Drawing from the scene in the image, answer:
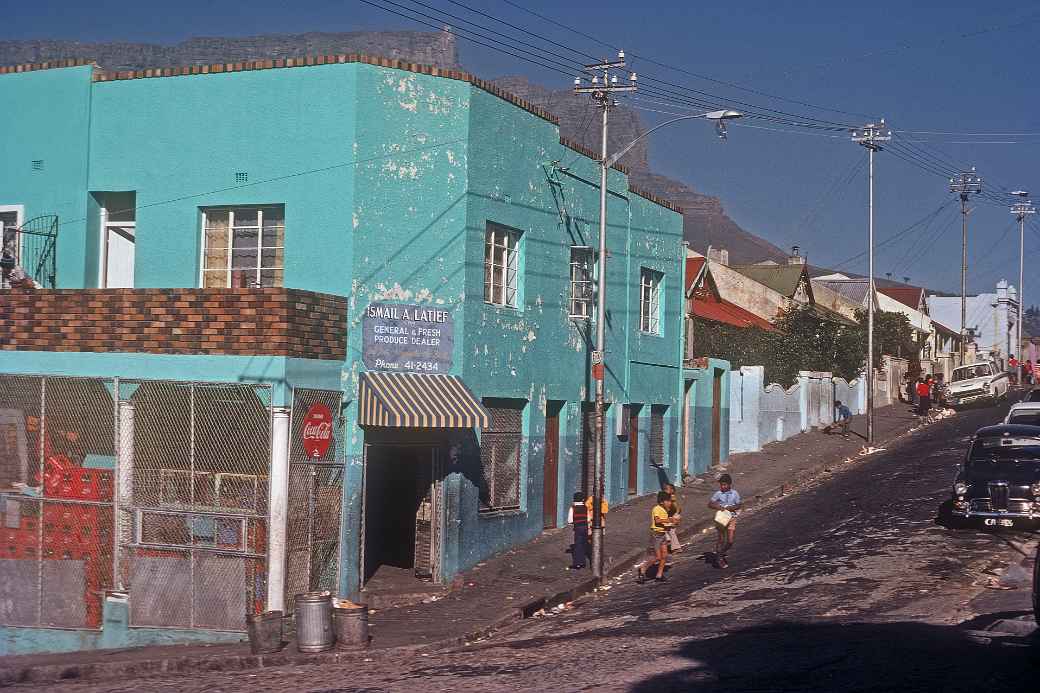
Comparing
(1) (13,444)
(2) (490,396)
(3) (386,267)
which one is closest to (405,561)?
(2) (490,396)

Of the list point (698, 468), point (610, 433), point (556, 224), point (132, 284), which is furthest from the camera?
point (698, 468)

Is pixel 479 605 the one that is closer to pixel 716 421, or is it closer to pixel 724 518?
pixel 724 518

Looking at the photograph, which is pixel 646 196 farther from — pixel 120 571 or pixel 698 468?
pixel 120 571

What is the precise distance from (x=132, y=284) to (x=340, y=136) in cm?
499

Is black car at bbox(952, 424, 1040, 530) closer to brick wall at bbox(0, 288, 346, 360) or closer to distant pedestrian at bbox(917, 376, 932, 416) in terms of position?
brick wall at bbox(0, 288, 346, 360)

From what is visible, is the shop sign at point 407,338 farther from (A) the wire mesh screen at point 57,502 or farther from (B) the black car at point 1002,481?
(B) the black car at point 1002,481

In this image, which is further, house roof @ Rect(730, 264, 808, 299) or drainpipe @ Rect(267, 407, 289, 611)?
house roof @ Rect(730, 264, 808, 299)

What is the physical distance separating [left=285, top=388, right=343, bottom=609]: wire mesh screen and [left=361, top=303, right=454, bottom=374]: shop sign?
44.6 inches

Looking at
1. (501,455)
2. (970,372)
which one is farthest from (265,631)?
(970,372)

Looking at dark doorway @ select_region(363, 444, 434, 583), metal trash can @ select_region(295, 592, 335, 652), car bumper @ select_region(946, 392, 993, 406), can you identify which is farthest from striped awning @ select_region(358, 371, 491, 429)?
car bumper @ select_region(946, 392, 993, 406)

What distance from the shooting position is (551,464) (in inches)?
971

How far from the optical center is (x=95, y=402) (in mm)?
18094

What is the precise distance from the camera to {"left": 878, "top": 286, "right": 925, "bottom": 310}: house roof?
280ft

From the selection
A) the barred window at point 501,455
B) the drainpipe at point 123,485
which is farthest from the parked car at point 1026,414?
the drainpipe at point 123,485
